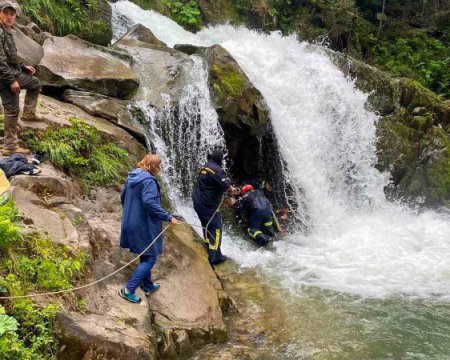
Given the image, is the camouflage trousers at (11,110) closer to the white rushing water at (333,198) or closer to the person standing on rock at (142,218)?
the person standing on rock at (142,218)

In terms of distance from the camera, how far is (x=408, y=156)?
13.6m

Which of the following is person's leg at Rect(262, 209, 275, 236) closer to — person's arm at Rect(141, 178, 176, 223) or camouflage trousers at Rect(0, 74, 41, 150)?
person's arm at Rect(141, 178, 176, 223)

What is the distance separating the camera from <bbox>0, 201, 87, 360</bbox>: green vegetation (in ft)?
12.2

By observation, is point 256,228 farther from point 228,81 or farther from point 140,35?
point 140,35

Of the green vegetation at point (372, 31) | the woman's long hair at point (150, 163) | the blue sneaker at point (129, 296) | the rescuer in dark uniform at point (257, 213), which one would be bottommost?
the rescuer in dark uniform at point (257, 213)

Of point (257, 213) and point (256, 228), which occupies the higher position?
point (257, 213)

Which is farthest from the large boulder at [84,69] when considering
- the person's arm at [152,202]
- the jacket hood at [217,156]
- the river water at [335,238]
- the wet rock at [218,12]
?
the wet rock at [218,12]

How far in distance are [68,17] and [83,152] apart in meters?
6.02

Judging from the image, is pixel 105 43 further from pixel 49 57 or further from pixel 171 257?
pixel 171 257

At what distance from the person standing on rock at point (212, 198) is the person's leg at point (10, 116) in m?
3.14

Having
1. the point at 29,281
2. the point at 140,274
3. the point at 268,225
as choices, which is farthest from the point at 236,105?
the point at 29,281

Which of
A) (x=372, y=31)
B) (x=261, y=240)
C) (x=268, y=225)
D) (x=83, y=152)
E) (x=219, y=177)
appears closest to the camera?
(x=83, y=152)

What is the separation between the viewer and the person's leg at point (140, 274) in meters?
5.38

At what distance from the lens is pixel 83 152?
7.61 meters
